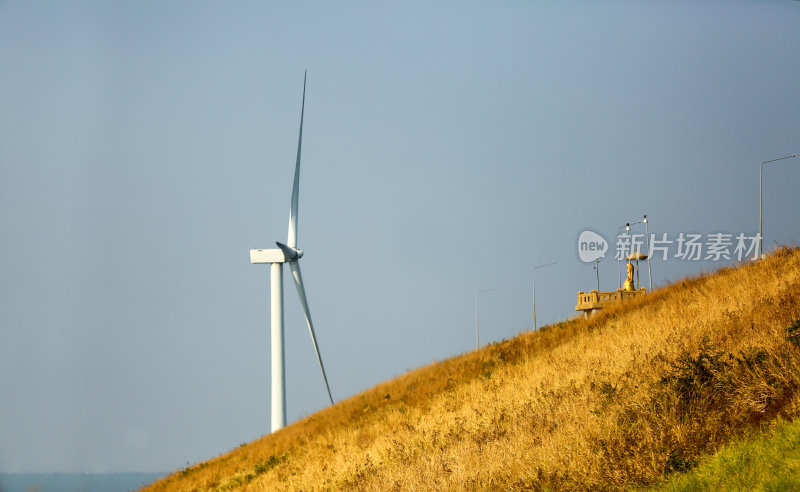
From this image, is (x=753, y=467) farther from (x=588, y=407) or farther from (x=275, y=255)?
(x=275, y=255)

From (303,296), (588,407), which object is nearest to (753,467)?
(588,407)

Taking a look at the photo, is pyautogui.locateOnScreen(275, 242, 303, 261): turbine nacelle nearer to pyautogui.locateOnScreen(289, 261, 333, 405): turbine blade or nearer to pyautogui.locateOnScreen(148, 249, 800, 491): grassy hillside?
pyautogui.locateOnScreen(289, 261, 333, 405): turbine blade

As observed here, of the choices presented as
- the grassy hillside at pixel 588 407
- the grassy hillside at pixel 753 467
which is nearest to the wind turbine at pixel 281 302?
the grassy hillside at pixel 588 407

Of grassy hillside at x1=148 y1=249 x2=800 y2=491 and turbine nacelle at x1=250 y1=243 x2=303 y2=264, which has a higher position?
turbine nacelle at x1=250 y1=243 x2=303 y2=264

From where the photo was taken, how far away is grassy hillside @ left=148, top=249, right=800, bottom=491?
1423cm

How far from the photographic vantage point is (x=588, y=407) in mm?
17719

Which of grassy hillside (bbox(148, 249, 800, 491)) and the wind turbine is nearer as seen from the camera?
grassy hillside (bbox(148, 249, 800, 491))

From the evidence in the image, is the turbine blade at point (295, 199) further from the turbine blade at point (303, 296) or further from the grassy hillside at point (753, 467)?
the grassy hillside at point (753, 467)

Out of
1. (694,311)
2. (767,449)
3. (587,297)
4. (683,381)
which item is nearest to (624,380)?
(683,381)

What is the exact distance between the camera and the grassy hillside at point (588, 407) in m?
14.2

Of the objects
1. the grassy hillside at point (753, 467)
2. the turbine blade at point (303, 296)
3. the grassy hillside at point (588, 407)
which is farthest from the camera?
the turbine blade at point (303, 296)

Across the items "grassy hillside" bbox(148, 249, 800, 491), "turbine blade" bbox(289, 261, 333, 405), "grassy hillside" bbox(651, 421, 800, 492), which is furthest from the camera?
"turbine blade" bbox(289, 261, 333, 405)

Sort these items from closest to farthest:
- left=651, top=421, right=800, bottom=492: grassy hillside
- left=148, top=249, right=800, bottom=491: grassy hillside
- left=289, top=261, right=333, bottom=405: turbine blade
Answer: left=651, top=421, right=800, bottom=492: grassy hillside
left=148, top=249, right=800, bottom=491: grassy hillside
left=289, top=261, right=333, bottom=405: turbine blade

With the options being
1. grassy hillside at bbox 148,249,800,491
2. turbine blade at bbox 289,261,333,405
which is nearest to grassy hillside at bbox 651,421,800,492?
grassy hillside at bbox 148,249,800,491
